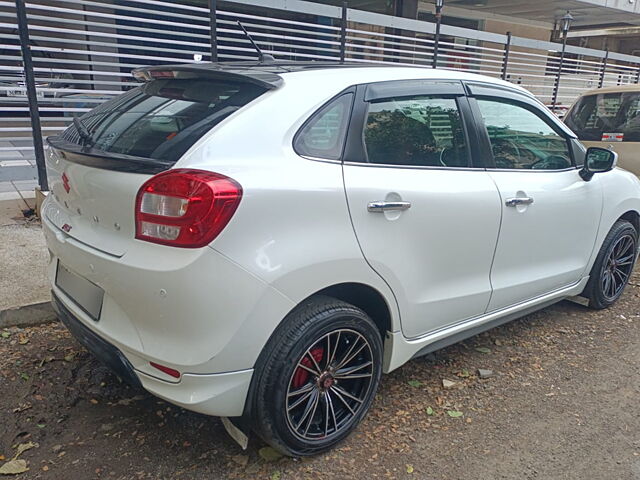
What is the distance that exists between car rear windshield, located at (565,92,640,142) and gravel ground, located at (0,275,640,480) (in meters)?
3.62

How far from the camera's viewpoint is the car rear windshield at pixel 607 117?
6.17m

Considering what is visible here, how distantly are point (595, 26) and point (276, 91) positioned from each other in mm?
22880

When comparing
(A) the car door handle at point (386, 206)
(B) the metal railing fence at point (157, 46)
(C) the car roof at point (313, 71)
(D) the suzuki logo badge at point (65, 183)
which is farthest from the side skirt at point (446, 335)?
(B) the metal railing fence at point (157, 46)

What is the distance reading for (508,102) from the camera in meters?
3.29

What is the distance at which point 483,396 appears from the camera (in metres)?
3.06

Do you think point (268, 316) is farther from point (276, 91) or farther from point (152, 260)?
point (276, 91)

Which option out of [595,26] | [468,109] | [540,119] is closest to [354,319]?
[468,109]

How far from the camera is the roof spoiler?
233 cm

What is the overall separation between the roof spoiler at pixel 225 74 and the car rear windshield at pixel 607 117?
210 inches

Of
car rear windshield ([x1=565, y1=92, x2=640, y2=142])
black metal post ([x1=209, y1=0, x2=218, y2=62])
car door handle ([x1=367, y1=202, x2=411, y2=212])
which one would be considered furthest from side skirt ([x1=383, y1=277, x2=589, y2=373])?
black metal post ([x1=209, y1=0, x2=218, y2=62])

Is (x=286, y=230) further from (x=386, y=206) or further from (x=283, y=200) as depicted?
(x=386, y=206)

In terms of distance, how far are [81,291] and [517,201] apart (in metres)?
2.38

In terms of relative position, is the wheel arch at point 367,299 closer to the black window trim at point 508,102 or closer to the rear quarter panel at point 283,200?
the rear quarter panel at point 283,200

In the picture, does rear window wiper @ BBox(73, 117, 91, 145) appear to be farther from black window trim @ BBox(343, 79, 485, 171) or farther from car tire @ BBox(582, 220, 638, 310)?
car tire @ BBox(582, 220, 638, 310)
